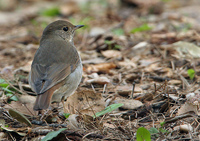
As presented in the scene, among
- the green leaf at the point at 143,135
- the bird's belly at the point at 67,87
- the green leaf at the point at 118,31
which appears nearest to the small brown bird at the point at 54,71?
the bird's belly at the point at 67,87

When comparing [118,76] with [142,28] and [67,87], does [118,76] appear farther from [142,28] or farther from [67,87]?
[142,28]

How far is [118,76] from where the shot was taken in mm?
5145

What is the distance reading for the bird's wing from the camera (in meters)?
3.96

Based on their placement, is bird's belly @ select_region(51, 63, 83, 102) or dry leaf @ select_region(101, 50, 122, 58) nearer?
bird's belly @ select_region(51, 63, 83, 102)

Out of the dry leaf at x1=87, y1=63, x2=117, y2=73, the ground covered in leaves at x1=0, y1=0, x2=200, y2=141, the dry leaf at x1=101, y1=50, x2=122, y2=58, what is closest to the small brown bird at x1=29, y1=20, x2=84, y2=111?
the ground covered in leaves at x1=0, y1=0, x2=200, y2=141

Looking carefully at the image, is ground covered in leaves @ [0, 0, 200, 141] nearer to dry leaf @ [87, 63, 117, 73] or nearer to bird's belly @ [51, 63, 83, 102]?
dry leaf @ [87, 63, 117, 73]

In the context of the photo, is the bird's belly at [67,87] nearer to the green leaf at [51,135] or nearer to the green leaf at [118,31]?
the green leaf at [51,135]

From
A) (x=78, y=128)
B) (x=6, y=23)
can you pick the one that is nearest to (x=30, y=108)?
(x=78, y=128)

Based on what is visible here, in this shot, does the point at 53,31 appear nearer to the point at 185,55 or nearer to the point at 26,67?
the point at 26,67

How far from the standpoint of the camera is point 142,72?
5.18 meters

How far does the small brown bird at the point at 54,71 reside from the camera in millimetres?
3840

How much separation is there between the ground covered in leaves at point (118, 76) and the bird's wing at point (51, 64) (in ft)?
1.04

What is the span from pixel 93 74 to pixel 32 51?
196 centimetres

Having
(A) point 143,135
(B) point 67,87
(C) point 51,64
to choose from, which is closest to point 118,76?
(B) point 67,87
